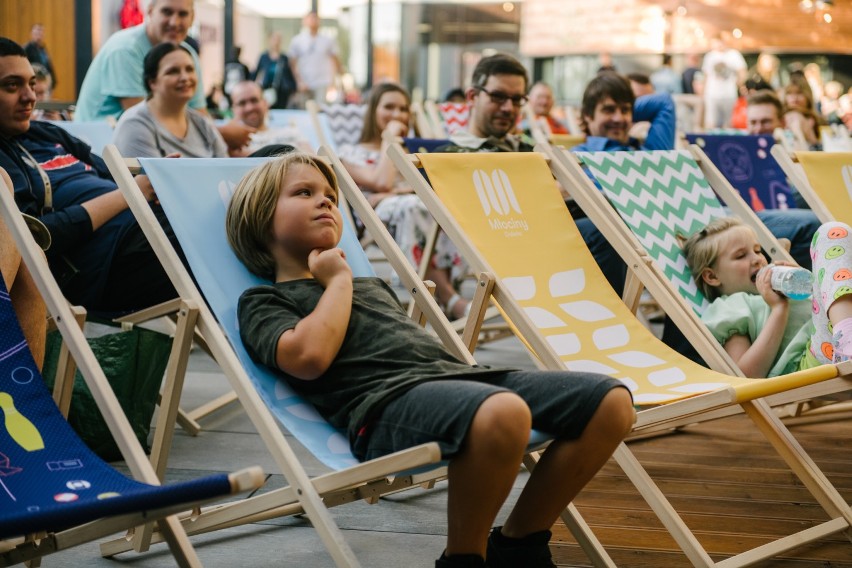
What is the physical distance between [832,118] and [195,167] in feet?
31.9

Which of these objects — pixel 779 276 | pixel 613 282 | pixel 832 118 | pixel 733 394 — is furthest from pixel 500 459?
pixel 832 118

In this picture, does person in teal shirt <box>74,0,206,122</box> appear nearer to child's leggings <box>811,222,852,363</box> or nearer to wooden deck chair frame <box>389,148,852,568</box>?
wooden deck chair frame <box>389,148,852,568</box>

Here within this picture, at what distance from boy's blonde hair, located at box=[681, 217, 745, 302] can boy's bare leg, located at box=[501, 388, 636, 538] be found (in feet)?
4.64

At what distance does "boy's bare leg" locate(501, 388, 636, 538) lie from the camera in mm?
2018

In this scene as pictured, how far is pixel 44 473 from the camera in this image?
1900mm

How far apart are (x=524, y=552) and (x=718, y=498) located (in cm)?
108

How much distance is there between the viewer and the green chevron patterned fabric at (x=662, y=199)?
11.2 feet

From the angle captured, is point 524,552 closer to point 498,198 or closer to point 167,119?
point 498,198

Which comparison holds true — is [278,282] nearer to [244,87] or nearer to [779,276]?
[779,276]

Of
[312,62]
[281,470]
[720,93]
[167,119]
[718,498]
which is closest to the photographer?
[281,470]

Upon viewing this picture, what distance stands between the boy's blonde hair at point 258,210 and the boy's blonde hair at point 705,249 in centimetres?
136

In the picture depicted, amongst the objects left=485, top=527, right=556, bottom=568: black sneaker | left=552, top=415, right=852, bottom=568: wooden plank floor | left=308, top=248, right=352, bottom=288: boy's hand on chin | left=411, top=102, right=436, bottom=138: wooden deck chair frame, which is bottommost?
left=552, top=415, right=852, bottom=568: wooden plank floor

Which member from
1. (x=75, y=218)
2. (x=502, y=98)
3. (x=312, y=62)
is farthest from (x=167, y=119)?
(x=312, y=62)

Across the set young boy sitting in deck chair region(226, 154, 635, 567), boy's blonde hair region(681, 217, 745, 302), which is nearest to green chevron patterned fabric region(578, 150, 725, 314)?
boy's blonde hair region(681, 217, 745, 302)
